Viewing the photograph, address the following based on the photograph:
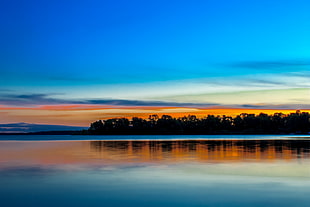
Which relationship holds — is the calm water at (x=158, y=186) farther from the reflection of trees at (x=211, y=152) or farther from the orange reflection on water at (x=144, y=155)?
the reflection of trees at (x=211, y=152)

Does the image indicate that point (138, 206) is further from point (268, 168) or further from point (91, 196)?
point (268, 168)

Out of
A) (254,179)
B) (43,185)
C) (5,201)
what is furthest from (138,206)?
(254,179)

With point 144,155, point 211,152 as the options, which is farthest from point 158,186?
point 211,152

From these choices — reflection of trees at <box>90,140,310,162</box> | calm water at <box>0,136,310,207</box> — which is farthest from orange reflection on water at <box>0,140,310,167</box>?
calm water at <box>0,136,310,207</box>

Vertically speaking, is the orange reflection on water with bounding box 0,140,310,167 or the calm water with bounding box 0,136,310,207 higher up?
the calm water with bounding box 0,136,310,207

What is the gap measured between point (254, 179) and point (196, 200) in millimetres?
5998

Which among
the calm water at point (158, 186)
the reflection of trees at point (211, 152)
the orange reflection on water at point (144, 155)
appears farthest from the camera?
the reflection of trees at point (211, 152)

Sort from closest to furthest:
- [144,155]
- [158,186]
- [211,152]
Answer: [158,186]
[144,155]
[211,152]

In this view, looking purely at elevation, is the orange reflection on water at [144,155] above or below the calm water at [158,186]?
below

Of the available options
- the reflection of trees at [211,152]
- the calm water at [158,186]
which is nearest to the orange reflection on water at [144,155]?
the reflection of trees at [211,152]

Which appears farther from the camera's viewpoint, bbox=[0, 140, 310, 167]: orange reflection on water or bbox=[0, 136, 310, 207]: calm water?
bbox=[0, 140, 310, 167]: orange reflection on water

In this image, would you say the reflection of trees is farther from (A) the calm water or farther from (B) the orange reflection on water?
(A) the calm water

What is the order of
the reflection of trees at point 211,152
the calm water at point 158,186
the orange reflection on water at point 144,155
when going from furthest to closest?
the reflection of trees at point 211,152
the orange reflection on water at point 144,155
the calm water at point 158,186

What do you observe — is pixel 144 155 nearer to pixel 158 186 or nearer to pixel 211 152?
pixel 211 152
